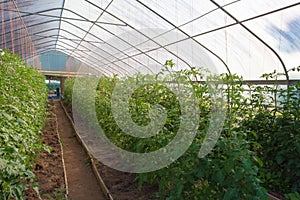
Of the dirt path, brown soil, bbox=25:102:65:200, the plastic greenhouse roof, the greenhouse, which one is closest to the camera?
the greenhouse

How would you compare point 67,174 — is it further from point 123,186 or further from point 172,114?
point 172,114

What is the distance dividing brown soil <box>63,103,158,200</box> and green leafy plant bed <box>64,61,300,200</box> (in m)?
0.22

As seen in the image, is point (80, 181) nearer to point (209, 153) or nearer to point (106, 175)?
point (106, 175)

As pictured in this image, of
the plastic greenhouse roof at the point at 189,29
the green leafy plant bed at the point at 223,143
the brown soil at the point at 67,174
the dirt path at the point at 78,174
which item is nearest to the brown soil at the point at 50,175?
the brown soil at the point at 67,174

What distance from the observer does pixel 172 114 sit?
334 cm

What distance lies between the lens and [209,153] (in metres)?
2.41

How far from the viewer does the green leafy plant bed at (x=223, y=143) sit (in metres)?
2.18

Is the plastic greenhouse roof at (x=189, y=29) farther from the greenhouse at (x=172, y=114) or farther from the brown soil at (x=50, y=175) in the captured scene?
the brown soil at (x=50, y=175)

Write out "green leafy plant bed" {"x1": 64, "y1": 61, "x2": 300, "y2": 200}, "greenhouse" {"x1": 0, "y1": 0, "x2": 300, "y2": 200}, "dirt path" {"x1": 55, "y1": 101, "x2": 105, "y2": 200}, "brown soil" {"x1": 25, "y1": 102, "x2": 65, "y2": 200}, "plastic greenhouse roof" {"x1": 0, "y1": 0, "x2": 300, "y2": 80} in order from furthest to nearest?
"plastic greenhouse roof" {"x1": 0, "y1": 0, "x2": 300, "y2": 80}, "dirt path" {"x1": 55, "y1": 101, "x2": 105, "y2": 200}, "brown soil" {"x1": 25, "y1": 102, "x2": 65, "y2": 200}, "greenhouse" {"x1": 0, "y1": 0, "x2": 300, "y2": 200}, "green leafy plant bed" {"x1": 64, "y1": 61, "x2": 300, "y2": 200}

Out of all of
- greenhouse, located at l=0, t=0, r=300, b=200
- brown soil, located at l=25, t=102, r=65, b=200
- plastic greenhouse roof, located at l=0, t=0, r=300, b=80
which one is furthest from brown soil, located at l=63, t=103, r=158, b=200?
plastic greenhouse roof, located at l=0, t=0, r=300, b=80

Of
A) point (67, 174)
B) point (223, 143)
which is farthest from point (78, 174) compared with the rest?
point (223, 143)

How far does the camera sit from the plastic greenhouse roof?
6312mm

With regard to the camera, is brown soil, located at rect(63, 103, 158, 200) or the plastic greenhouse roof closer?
brown soil, located at rect(63, 103, 158, 200)

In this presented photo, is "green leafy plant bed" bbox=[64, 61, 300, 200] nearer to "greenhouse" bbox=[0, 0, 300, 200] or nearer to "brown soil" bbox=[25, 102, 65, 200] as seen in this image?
"greenhouse" bbox=[0, 0, 300, 200]
